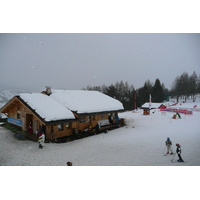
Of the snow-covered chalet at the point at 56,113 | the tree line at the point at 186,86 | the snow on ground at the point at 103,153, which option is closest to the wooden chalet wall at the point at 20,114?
the snow-covered chalet at the point at 56,113

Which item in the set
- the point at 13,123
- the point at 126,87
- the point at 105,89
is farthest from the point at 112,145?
the point at 105,89

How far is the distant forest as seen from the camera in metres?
8.34

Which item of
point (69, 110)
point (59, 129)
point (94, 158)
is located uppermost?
point (69, 110)

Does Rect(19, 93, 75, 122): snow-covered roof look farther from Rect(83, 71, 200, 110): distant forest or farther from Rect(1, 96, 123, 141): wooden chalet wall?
Rect(83, 71, 200, 110): distant forest

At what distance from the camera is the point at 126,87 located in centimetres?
2195

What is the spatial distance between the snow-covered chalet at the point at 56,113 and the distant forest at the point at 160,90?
4.15m

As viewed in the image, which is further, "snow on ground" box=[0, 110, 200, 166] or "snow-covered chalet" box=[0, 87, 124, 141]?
"snow-covered chalet" box=[0, 87, 124, 141]

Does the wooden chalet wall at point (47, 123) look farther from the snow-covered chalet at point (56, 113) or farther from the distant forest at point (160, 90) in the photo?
the distant forest at point (160, 90)

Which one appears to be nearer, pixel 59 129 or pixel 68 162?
pixel 68 162

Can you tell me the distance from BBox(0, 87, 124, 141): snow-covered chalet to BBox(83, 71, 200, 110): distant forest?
415 centimetres

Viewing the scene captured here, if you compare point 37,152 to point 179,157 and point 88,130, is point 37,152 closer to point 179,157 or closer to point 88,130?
point 88,130

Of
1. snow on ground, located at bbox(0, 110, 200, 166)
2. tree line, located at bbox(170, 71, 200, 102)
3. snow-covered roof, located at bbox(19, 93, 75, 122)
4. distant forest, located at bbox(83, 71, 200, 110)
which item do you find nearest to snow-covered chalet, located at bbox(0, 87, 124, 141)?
snow-covered roof, located at bbox(19, 93, 75, 122)

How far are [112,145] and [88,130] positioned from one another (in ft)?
11.9

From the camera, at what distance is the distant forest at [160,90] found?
8.34 m
